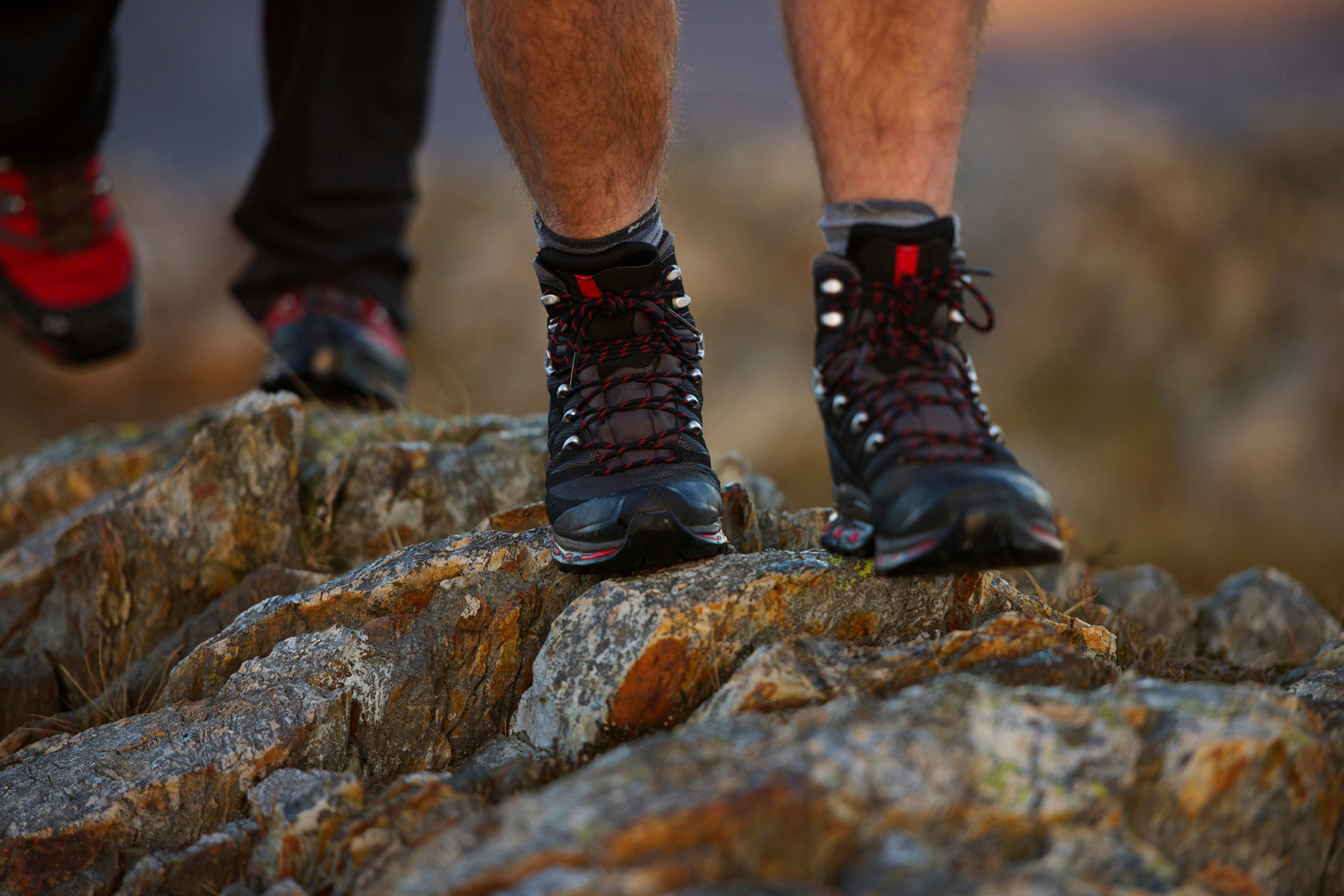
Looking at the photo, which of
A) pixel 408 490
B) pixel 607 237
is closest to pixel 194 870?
pixel 607 237

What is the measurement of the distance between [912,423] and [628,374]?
0.89 metres

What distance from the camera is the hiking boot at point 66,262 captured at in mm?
5523

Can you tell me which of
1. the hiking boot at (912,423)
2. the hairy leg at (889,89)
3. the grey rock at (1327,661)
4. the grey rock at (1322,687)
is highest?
the hairy leg at (889,89)

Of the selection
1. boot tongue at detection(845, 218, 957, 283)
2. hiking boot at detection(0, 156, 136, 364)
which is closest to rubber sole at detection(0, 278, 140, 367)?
hiking boot at detection(0, 156, 136, 364)

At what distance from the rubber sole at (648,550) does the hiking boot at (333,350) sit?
2.98m

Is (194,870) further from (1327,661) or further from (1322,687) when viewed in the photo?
(1327,661)

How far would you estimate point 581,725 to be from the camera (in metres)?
2.39

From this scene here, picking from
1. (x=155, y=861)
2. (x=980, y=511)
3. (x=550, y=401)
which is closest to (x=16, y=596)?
(x=155, y=861)

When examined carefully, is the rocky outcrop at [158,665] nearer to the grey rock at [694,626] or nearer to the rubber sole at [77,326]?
the grey rock at [694,626]

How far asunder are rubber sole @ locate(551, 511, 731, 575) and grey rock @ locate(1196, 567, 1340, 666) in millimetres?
2796

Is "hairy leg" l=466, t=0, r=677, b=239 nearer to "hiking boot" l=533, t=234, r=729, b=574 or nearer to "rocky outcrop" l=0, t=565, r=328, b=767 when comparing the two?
"hiking boot" l=533, t=234, r=729, b=574

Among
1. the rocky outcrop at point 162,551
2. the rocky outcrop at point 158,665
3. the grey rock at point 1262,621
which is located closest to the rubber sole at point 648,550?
the rocky outcrop at point 158,665

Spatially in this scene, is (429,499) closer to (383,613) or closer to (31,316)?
(383,613)

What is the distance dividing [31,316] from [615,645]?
5.58 m
